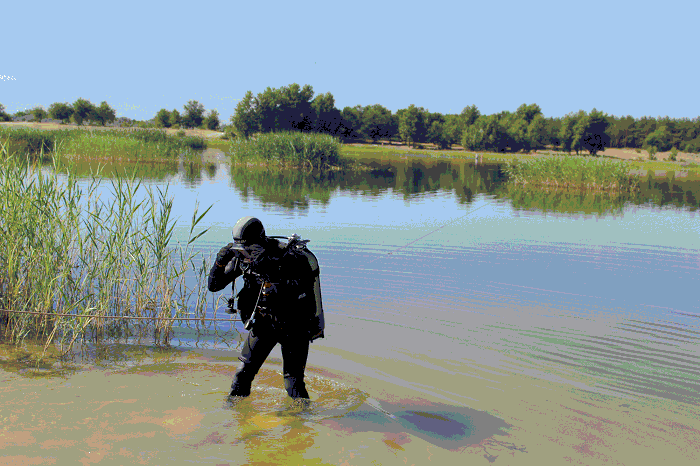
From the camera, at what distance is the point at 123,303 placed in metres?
7.70

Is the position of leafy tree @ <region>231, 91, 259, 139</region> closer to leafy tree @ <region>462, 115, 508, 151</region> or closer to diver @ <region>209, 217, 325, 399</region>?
leafy tree @ <region>462, 115, 508, 151</region>

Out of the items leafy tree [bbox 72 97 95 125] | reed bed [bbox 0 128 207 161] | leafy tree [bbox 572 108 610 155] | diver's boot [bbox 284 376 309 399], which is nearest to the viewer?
diver's boot [bbox 284 376 309 399]

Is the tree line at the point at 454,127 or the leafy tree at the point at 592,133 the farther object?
the leafy tree at the point at 592,133

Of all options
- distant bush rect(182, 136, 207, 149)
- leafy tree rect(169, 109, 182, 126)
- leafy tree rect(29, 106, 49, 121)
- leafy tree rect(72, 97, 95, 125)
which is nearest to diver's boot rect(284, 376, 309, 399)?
distant bush rect(182, 136, 207, 149)

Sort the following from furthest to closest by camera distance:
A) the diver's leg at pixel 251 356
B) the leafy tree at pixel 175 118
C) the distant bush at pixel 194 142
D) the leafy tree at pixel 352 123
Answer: the leafy tree at pixel 175 118 < the leafy tree at pixel 352 123 < the distant bush at pixel 194 142 < the diver's leg at pixel 251 356

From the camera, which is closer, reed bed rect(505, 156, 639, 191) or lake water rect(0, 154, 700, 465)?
lake water rect(0, 154, 700, 465)

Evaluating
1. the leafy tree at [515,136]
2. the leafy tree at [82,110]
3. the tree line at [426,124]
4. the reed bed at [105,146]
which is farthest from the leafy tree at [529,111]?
the reed bed at [105,146]

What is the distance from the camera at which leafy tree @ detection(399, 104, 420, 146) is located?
12744 centimetres

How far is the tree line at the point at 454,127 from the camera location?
110 m

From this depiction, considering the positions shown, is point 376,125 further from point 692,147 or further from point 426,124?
point 692,147

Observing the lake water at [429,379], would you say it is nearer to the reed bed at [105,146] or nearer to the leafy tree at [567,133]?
the reed bed at [105,146]

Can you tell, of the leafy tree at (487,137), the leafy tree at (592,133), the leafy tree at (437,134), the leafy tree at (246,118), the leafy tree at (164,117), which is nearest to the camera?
the leafy tree at (246,118)

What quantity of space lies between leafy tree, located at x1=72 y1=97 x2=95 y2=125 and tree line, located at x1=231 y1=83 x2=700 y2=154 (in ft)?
154

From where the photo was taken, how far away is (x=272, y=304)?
464cm
